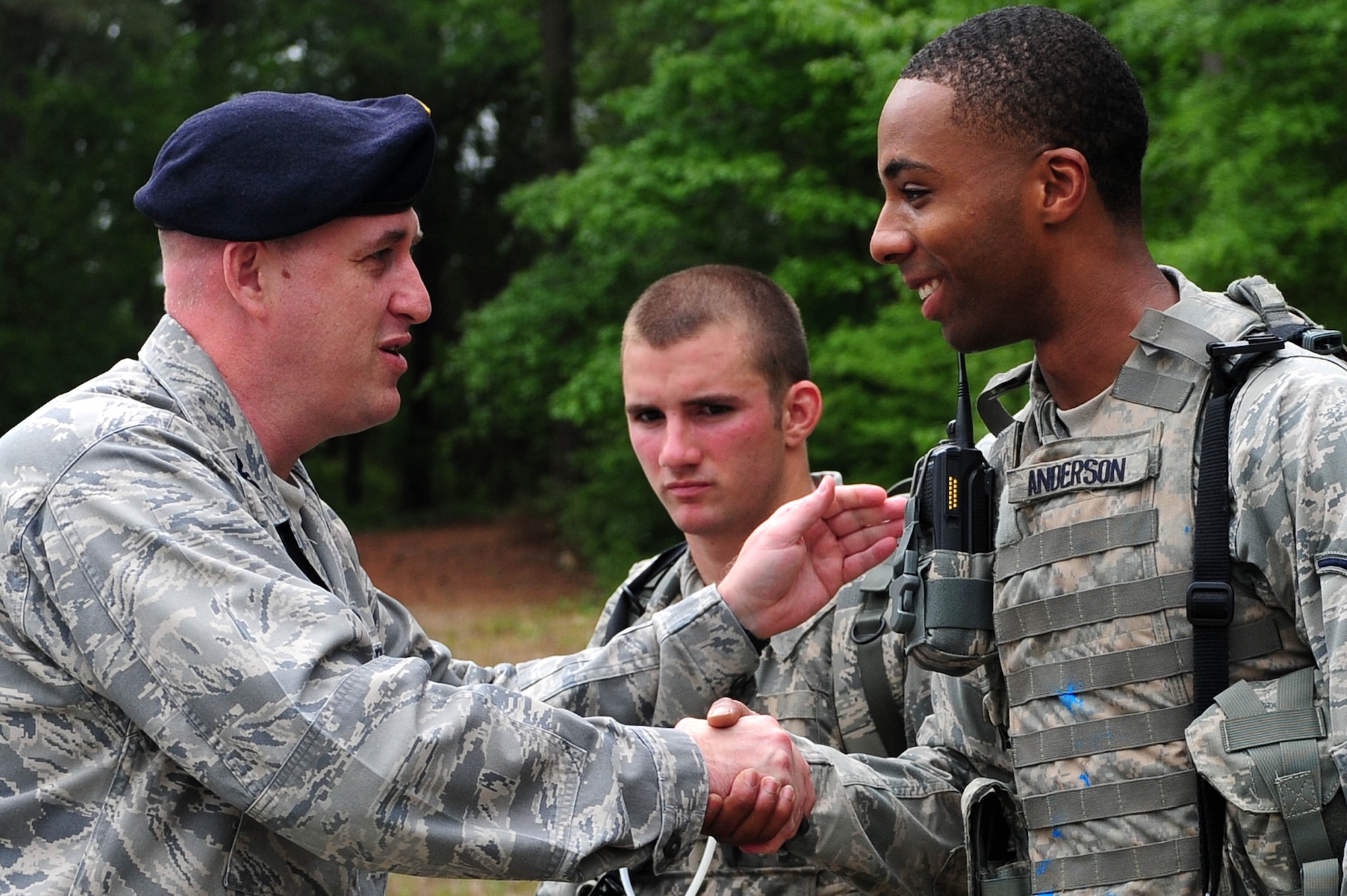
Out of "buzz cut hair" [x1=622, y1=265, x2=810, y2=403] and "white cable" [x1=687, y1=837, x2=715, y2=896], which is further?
"buzz cut hair" [x1=622, y1=265, x2=810, y2=403]

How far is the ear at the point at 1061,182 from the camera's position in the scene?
9.25ft

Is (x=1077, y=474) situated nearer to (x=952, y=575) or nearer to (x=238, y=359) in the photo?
(x=952, y=575)

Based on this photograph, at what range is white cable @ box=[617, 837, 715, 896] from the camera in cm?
343

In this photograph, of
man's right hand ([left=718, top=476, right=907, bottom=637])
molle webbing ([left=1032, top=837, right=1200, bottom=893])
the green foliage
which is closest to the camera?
molle webbing ([left=1032, top=837, right=1200, bottom=893])

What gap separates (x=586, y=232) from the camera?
20.2m

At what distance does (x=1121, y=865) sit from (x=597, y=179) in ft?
59.7

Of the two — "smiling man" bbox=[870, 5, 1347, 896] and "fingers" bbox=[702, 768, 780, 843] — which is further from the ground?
"smiling man" bbox=[870, 5, 1347, 896]

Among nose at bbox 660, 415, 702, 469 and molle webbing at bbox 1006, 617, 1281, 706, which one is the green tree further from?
molle webbing at bbox 1006, 617, 1281, 706

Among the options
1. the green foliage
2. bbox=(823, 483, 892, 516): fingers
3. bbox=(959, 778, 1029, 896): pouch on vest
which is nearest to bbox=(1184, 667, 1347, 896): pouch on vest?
bbox=(959, 778, 1029, 896): pouch on vest

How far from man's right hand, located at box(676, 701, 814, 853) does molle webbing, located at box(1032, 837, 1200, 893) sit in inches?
22.9

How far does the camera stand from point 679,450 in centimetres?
405

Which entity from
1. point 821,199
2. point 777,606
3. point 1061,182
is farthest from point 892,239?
point 821,199

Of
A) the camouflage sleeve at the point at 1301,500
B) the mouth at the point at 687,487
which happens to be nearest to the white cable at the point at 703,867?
the mouth at the point at 687,487

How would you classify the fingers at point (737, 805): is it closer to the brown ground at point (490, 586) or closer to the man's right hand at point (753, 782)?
the man's right hand at point (753, 782)
